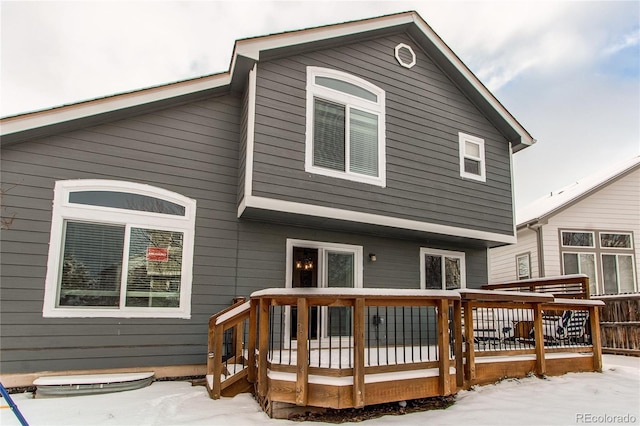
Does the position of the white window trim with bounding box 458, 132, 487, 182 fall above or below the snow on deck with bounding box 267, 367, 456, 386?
above

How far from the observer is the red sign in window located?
6137 mm

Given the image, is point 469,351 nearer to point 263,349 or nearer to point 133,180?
point 263,349

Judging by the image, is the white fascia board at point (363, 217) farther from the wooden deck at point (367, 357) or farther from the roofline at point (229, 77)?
the roofline at point (229, 77)

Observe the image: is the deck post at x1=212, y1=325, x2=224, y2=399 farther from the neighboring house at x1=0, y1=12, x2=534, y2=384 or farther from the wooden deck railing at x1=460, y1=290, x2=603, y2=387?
the wooden deck railing at x1=460, y1=290, x2=603, y2=387

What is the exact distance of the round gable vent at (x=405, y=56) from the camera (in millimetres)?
8156

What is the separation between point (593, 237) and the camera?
12102 millimetres

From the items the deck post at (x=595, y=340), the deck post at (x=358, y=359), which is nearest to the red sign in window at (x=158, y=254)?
the deck post at (x=358, y=359)

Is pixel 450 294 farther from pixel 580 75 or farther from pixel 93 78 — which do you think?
pixel 580 75

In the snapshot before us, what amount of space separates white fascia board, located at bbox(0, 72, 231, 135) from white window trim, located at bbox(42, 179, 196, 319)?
2.74 ft

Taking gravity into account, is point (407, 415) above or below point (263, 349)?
below

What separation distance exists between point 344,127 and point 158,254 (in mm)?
3588

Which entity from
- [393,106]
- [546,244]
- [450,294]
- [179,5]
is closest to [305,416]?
[450,294]

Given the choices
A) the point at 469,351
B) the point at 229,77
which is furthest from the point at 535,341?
the point at 229,77

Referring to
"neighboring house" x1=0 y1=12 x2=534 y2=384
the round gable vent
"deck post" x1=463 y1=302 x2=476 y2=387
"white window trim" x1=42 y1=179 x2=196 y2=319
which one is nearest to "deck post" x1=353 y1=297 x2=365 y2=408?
"deck post" x1=463 y1=302 x2=476 y2=387
